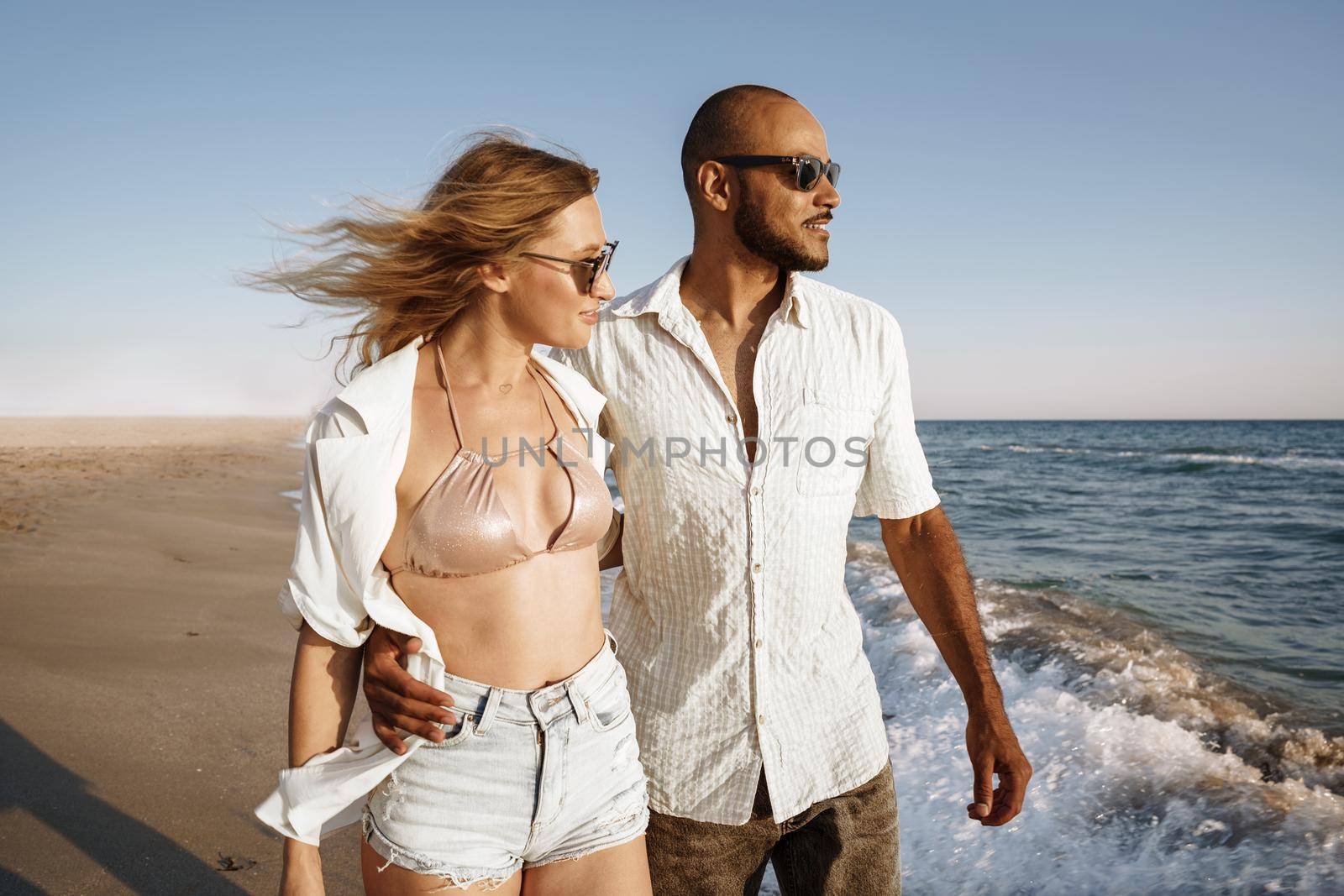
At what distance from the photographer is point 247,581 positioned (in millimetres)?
8133

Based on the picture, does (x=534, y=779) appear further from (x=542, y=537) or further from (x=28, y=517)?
(x=28, y=517)

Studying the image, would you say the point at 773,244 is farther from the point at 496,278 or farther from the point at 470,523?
the point at 470,523

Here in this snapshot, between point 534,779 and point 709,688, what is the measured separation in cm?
54

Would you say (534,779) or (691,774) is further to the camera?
(691,774)

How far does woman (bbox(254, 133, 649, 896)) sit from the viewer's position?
1.80 meters

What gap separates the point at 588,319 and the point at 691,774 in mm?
1183

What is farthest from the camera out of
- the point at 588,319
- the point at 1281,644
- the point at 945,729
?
the point at 1281,644

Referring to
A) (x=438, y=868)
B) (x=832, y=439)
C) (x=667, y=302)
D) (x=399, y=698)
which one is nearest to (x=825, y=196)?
(x=667, y=302)

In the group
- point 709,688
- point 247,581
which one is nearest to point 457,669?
point 709,688

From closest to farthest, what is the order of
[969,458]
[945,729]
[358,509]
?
[358,509] → [945,729] → [969,458]

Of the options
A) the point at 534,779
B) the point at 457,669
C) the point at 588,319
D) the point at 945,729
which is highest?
the point at 588,319

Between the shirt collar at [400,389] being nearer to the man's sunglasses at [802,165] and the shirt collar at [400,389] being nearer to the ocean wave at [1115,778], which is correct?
the man's sunglasses at [802,165]

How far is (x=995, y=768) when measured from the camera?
226 centimetres

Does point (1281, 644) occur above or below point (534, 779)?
below
